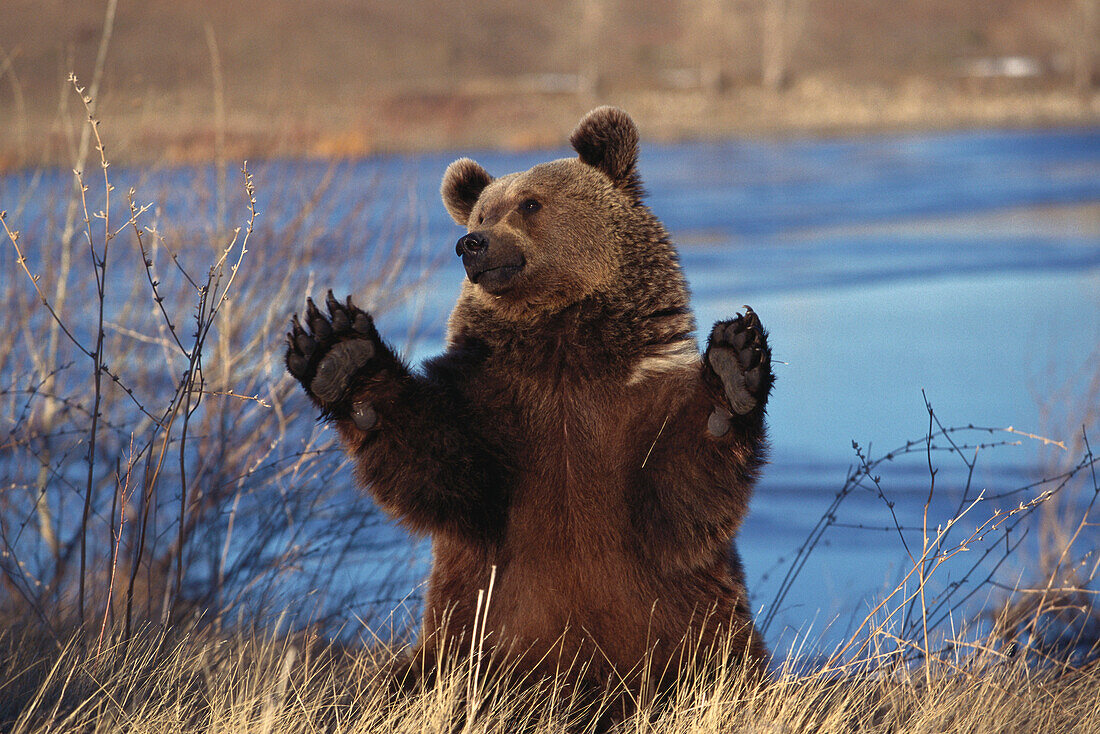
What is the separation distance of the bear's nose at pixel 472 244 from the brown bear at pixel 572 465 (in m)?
0.01

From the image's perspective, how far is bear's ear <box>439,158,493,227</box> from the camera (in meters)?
3.94

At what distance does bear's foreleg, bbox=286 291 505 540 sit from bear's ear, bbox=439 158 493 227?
3.27 ft

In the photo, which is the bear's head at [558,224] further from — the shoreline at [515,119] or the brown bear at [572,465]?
the shoreline at [515,119]

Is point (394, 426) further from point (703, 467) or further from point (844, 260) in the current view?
point (844, 260)

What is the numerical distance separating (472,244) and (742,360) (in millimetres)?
949

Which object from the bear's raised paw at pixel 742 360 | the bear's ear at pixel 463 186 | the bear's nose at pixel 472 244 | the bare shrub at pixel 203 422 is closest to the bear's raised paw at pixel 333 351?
the bear's nose at pixel 472 244

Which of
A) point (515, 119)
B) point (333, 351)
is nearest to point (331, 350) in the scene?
point (333, 351)

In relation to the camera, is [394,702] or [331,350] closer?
[331,350]

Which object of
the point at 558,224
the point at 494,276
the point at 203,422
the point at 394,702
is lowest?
the point at 394,702

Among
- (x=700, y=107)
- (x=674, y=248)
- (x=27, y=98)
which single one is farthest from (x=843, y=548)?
(x=700, y=107)

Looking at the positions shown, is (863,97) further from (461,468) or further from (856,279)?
(461,468)

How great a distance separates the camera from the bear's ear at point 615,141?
12.1ft

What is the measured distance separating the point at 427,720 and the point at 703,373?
3.77 ft

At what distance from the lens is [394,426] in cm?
307
